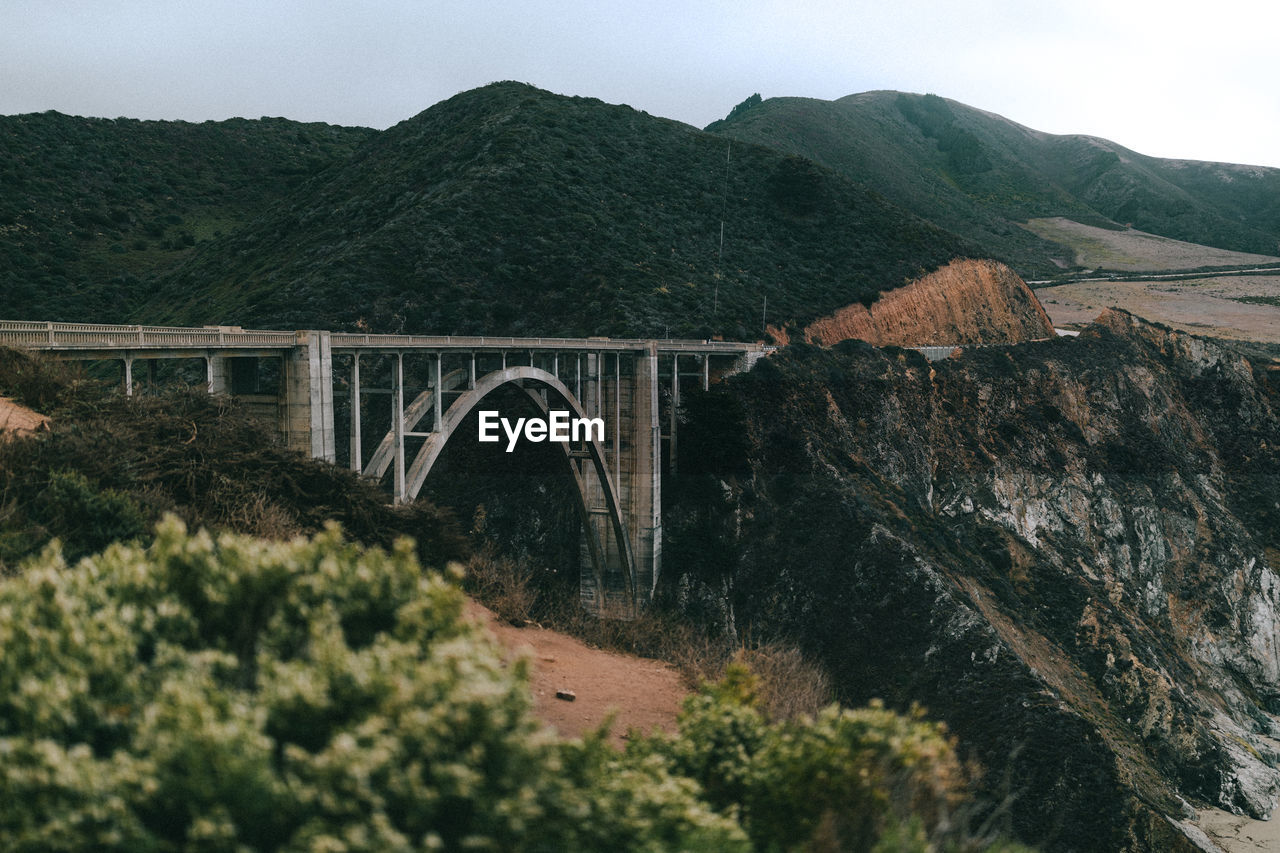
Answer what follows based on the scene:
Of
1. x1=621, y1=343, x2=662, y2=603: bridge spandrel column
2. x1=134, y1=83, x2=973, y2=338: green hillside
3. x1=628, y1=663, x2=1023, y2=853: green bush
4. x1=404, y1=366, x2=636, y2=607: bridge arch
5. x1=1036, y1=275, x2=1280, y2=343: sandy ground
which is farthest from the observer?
x1=1036, y1=275, x2=1280, y2=343: sandy ground

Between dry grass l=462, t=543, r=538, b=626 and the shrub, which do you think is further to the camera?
dry grass l=462, t=543, r=538, b=626

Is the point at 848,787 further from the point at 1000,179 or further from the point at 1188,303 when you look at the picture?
the point at 1000,179

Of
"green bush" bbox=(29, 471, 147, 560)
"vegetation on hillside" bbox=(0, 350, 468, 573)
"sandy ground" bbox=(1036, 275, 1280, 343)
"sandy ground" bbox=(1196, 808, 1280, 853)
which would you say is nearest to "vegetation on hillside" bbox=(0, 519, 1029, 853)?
"green bush" bbox=(29, 471, 147, 560)

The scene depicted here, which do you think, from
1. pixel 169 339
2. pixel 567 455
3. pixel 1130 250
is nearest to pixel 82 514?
pixel 169 339

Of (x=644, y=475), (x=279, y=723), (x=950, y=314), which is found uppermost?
(x=950, y=314)

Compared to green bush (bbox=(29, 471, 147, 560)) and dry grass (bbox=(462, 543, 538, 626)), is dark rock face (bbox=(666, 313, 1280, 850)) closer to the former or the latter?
dry grass (bbox=(462, 543, 538, 626))

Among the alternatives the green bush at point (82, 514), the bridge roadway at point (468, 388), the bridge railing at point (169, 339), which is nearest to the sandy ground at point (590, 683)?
the bridge roadway at point (468, 388)
